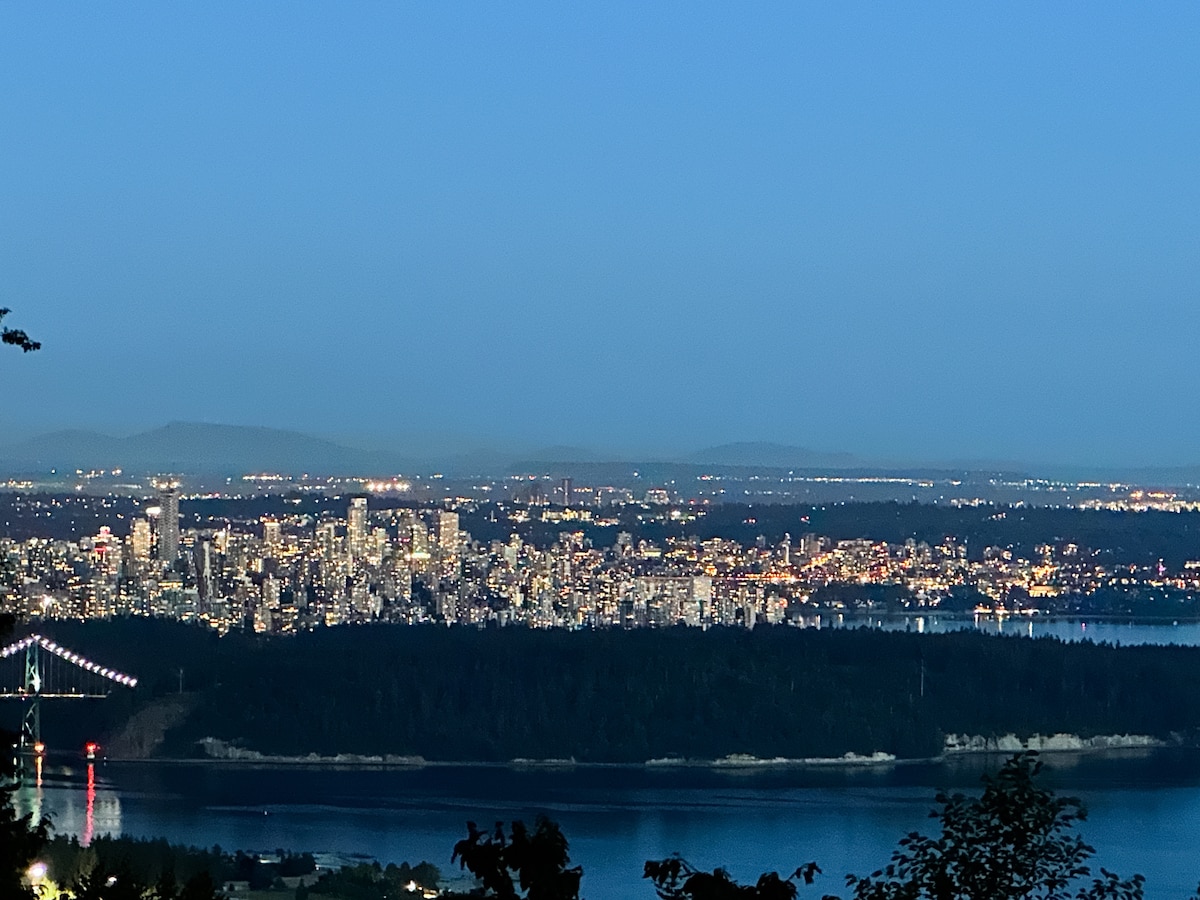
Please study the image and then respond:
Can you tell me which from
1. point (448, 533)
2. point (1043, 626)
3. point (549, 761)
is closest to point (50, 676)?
point (549, 761)

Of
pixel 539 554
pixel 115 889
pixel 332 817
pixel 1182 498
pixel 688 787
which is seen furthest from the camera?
pixel 1182 498

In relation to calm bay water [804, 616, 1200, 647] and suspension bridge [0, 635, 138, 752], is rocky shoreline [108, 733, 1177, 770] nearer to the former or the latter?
suspension bridge [0, 635, 138, 752]

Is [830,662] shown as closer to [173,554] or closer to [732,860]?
[732,860]

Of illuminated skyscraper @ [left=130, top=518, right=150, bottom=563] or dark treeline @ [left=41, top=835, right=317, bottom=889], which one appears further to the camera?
illuminated skyscraper @ [left=130, top=518, right=150, bottom=563]

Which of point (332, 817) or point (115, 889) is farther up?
point (115, 889)

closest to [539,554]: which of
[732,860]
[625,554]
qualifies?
[625,554]

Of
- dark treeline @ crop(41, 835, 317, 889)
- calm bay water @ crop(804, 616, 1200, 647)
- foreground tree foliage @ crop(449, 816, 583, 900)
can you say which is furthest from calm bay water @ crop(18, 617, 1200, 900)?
calm bay water @ crop(804, 616, 1200, 647)

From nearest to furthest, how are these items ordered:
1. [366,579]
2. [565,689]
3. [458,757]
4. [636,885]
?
[636,885] < [458,757] < [565,689] < [366,579]
